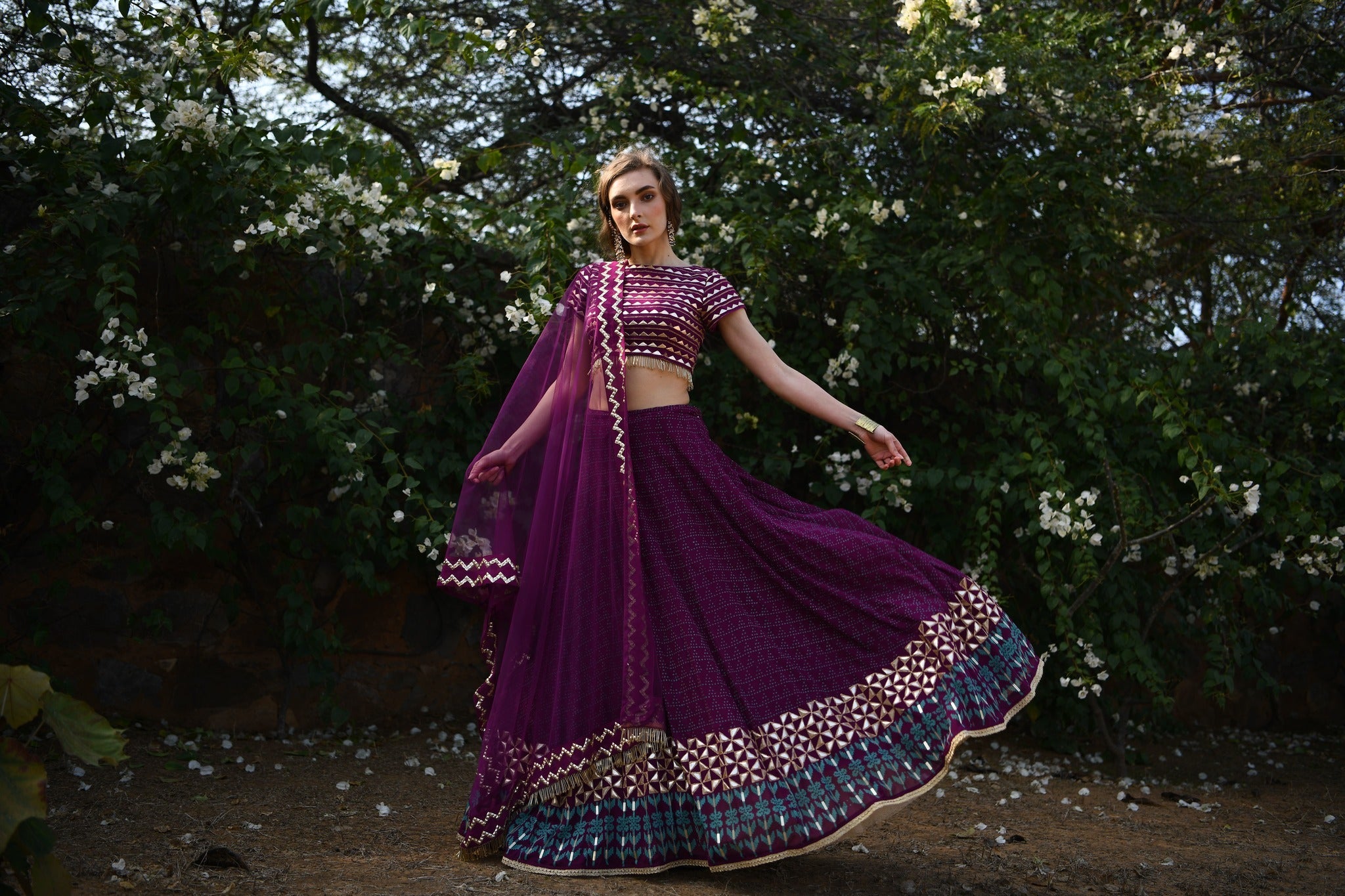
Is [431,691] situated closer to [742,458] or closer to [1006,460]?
Result: [742,458]

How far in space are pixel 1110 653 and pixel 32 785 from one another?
10.1ft

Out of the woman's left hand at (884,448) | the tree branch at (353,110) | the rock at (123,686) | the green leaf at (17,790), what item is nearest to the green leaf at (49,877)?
the green leaf at (17,790)

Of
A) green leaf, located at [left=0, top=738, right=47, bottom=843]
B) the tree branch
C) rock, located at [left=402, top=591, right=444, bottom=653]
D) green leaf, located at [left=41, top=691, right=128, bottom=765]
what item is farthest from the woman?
the tree branch

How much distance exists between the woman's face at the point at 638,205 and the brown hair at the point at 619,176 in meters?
0.01

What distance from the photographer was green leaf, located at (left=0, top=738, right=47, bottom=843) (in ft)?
4.91

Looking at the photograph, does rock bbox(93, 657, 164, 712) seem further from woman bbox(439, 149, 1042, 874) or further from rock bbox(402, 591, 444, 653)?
woman bbox(439, 149, 1042, 874)

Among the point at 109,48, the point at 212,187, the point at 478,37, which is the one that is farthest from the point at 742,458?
the point at 109,48

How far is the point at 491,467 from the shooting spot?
258 cm

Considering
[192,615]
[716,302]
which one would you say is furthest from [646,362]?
[192,615]

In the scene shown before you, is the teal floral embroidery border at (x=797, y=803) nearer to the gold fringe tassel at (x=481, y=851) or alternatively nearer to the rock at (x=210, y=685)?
the gold fringe tassel at (x=481, y=851)

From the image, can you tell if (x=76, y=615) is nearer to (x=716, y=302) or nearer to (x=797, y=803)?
(x=716, y=302)

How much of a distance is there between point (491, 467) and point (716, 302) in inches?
25.9

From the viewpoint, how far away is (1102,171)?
12.2 feet

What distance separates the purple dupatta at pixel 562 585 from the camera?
7.88 ft
